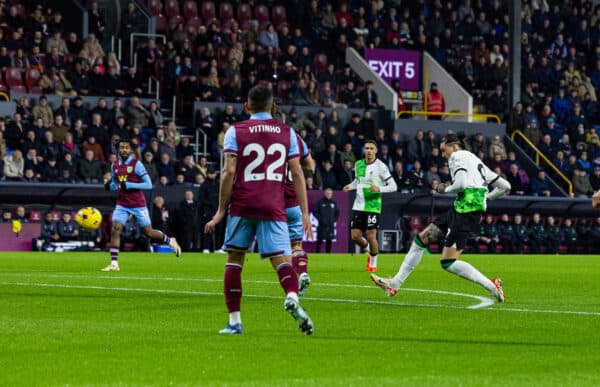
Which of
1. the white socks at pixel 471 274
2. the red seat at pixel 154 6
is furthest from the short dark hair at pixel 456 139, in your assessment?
the red seat at pixel 154 6

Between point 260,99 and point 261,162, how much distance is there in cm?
55

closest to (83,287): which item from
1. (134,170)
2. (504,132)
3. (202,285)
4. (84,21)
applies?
(202,285)

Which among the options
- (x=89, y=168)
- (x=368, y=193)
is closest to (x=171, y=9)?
(x=89, y=168)

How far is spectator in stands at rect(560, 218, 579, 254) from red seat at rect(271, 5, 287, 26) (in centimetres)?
1229

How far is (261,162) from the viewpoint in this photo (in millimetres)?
11633

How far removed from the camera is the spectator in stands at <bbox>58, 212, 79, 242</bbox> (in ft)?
117

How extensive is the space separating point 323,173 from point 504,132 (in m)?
8.95

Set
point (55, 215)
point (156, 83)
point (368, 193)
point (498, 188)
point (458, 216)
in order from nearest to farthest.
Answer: point (458, 216) → point (498, 188) → point (368, 193) → point (55, 215) → point (156, 83)

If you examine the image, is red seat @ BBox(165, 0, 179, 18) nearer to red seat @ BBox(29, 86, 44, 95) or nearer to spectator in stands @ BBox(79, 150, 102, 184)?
red seat @ BBox(29, 86, 44, 95)

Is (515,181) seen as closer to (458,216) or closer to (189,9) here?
(189,9)

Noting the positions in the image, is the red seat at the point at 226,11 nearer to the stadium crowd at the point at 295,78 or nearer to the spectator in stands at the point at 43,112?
the stadium crowd at the point at 295,78

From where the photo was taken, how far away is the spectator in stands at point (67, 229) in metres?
35.6

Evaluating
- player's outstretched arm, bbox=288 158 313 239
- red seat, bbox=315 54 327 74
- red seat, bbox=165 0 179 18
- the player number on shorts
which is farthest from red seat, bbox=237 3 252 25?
the player number on shorts

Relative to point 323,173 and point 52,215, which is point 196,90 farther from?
point 52,215
